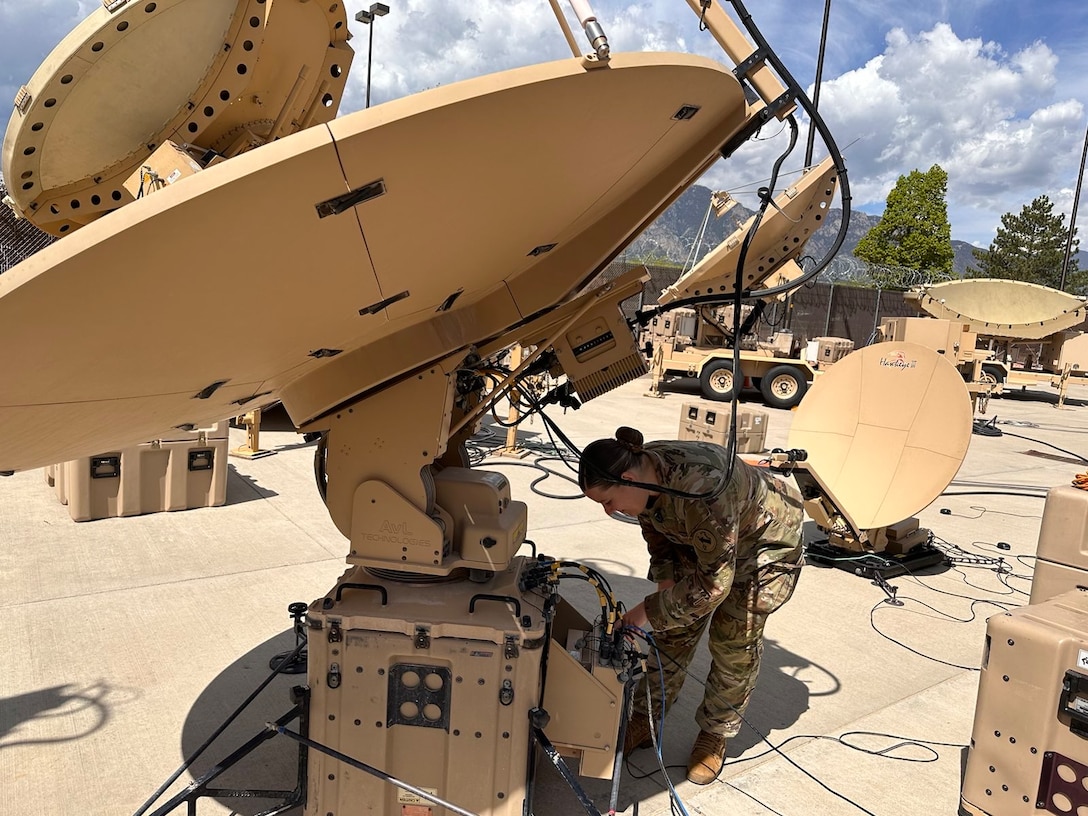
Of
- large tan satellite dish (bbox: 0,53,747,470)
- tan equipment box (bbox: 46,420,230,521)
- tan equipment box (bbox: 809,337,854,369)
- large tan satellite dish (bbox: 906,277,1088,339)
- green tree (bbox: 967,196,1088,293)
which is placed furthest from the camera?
green tree (bbox: 967,196,1088,293)

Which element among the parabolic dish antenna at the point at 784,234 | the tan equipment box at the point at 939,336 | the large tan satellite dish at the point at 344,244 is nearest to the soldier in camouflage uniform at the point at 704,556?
the parabolic dish antenna at the point at 784,234

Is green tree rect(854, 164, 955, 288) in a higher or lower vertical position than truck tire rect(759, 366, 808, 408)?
higher

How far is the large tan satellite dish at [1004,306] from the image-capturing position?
818 inches

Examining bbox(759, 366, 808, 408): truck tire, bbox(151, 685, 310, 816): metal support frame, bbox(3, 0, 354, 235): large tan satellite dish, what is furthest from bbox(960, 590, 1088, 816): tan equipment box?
bbox(759, 366, 808, 408): truck tire

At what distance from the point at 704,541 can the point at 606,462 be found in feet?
1.58

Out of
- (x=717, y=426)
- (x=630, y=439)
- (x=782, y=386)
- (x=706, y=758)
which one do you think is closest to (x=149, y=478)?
(x=630, y=439)

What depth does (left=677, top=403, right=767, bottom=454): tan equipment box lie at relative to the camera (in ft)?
26.5

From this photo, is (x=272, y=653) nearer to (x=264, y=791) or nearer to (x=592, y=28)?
(x=264, y=791)

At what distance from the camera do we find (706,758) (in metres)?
3.27

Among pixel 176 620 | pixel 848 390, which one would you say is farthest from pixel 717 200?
pixel 176 620

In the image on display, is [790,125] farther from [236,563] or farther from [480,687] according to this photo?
[236,563]

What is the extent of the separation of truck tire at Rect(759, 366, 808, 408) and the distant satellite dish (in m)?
9.77

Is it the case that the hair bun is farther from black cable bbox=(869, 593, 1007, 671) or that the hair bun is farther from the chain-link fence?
the chain-link fence

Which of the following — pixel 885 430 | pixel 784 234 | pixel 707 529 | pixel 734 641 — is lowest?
pixel 734 641
